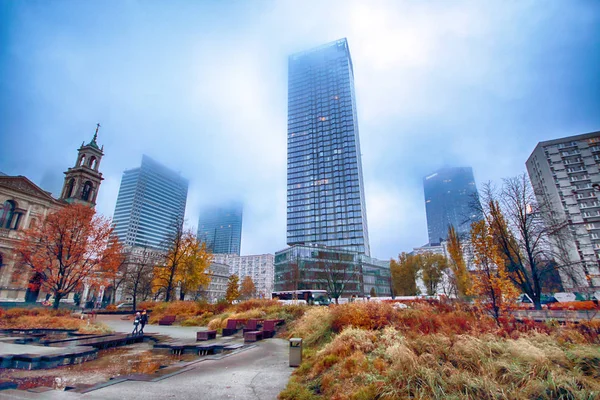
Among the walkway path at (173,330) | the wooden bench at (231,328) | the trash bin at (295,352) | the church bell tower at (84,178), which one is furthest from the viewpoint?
the church bell tower at (84,178)

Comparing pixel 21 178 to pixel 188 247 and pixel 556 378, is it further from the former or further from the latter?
pixel 556 378

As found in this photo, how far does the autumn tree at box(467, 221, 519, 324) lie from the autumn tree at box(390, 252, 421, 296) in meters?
59.7

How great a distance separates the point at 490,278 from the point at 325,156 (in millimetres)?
127236

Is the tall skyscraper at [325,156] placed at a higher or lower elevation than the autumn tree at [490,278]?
higher

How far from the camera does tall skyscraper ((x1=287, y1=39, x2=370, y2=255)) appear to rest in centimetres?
12356

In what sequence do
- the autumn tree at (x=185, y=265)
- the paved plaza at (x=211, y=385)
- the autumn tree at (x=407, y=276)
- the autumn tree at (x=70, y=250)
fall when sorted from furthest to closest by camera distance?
the autumn tree at (x=407, y=276) → the autumn tree at (x=185, y=265) → the autumn tree at (x=70, y=250) → the paved plaza at (x=211, y=385)

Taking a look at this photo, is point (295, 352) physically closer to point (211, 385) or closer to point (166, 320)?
point (211, 385)

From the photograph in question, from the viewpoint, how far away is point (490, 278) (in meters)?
14.4

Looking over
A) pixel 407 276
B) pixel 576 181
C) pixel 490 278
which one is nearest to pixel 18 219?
pixel 490 278

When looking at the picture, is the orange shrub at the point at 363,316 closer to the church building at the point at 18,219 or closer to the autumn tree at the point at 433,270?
the church building at the point at 18,219

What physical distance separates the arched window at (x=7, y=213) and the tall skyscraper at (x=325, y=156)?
96525 millimetres

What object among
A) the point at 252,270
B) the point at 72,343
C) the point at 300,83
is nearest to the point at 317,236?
the point at 252,270

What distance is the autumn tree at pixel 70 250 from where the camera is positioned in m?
A: 26.5

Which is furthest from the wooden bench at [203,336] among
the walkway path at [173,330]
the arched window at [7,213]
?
the arched window at [7,213]
